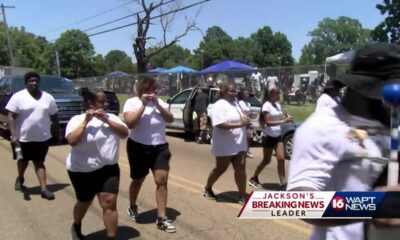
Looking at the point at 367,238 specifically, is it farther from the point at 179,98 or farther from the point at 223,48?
the point at 223,48

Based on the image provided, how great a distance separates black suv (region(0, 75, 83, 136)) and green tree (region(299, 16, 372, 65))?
107 m

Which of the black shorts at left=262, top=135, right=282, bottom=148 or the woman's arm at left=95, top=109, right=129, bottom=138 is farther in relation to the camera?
the black shorts at left=262, top=135, right=282, bottom=148

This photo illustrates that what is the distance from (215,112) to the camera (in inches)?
284

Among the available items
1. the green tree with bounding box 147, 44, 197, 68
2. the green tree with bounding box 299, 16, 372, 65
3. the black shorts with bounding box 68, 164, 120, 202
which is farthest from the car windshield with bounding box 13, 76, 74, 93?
the green tree with bounding box 147, 44, 197, 68

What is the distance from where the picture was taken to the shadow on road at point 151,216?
21.2 ft

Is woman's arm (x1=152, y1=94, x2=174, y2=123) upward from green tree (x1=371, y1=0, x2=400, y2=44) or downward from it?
downward

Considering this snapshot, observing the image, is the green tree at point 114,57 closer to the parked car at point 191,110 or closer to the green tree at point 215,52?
the green tree at point 215,52

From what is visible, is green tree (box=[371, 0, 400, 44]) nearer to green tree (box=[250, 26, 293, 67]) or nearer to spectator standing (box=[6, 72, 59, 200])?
spectator standing (box=[6, 72, 59, 200])

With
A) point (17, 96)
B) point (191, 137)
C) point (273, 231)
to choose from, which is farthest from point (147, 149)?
point (191, 137)

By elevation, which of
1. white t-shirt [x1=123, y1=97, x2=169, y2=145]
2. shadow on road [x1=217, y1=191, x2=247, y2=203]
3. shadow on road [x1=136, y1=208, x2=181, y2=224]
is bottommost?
shadow on road [x1=217, y1=191, x2=247, y2=203]

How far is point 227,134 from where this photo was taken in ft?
23.6

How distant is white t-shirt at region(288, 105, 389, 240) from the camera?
183cm

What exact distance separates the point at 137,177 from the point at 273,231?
172cm

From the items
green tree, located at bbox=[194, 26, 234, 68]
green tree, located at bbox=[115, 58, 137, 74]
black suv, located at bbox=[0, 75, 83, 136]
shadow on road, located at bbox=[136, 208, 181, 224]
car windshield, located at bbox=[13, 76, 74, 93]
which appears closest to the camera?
shadow on road, located at bbox=[136, 208, 181, 224]
